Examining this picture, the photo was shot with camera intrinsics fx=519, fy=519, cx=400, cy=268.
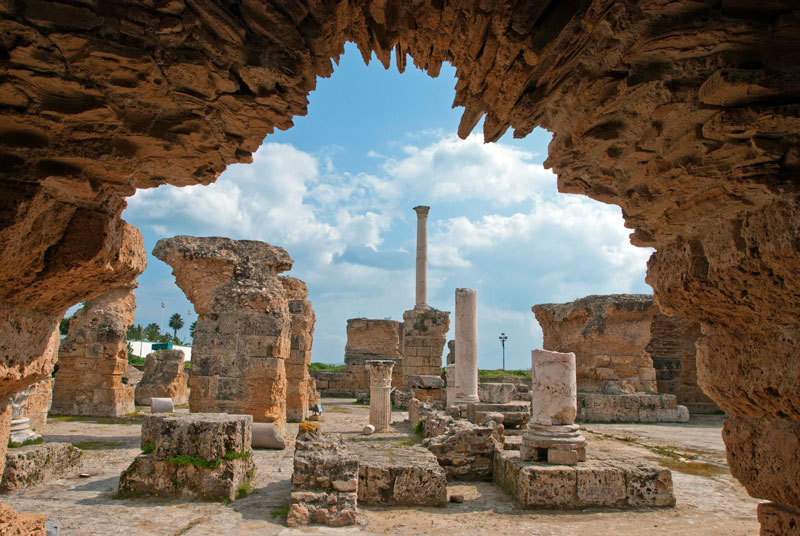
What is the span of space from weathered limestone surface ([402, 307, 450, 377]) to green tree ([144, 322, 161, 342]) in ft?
191

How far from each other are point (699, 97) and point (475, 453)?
6.64 meters

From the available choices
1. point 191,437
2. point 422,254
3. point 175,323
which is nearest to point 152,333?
point 175,323

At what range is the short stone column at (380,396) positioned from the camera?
12.4 m

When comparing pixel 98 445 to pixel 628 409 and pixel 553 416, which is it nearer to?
pixel 553 416

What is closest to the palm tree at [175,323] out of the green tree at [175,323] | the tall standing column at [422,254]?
the green tree at [175,323]

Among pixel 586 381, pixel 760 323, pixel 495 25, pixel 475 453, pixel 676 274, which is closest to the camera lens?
pixel 495 25

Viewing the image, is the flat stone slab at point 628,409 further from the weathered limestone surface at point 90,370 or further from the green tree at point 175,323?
the green tree at point 175,323

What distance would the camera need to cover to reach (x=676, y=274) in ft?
9.59

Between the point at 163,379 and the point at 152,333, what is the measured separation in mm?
57874

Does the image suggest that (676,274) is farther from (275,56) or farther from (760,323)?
(275,56)

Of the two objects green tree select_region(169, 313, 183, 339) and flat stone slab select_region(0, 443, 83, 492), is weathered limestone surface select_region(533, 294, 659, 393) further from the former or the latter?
green tree select_region(169, 313, 183, 339)

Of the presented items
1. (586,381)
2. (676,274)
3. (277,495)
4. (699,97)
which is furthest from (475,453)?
(586,381)

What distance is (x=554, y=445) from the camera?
22.2ft

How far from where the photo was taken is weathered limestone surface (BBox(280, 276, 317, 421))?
44.8ft
